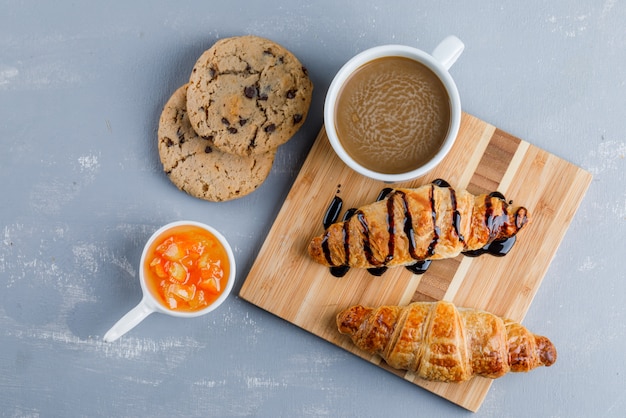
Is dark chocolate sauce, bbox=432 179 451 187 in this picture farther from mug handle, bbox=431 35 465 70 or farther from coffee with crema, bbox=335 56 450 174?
mug handle, bbox=431 35 465 70

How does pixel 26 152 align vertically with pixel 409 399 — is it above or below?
above

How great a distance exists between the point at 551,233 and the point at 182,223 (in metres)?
1.44

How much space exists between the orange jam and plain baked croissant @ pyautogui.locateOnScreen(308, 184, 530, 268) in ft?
1.30

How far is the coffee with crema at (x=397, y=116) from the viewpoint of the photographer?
201cm

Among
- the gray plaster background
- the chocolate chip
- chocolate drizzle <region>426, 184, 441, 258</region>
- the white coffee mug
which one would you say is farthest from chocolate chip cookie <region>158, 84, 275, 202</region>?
chocolate drizzle <region>426, 184, 441, 258</region>

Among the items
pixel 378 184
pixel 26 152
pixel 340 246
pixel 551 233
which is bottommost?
pixel 26 152

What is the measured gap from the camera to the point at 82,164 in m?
2.35

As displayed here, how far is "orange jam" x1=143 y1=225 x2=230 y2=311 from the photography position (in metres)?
2.14

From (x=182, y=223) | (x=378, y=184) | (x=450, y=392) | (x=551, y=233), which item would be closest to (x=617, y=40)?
(x=551, y=233)

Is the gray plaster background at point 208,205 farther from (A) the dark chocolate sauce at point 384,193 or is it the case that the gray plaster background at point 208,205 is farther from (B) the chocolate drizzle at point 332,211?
(A) the dark chocolate sauce at point 384,193

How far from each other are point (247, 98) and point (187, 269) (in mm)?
679

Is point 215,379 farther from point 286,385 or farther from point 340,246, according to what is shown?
point 340,246

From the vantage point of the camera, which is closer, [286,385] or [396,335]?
[396,335]

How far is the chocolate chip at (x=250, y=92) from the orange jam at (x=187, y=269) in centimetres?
53
